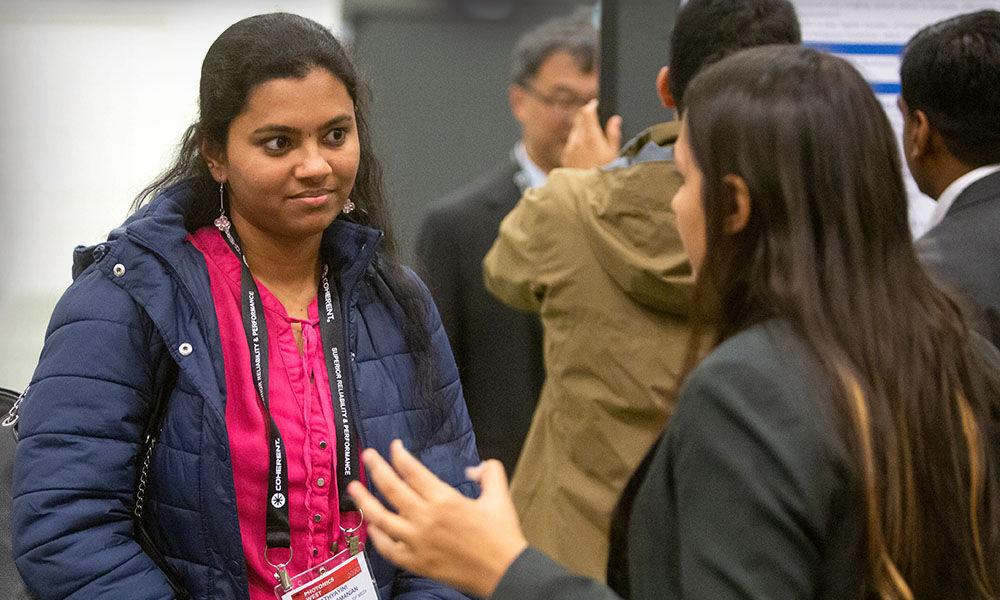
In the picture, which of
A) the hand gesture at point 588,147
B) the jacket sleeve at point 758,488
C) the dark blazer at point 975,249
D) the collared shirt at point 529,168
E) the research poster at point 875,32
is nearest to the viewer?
the jacket sleeve at point 758,488

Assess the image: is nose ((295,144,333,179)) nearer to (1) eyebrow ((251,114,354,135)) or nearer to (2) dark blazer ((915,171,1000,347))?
(1) eyebrow ((251,114,354,135))

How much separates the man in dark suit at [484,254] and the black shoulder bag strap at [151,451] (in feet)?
5.91

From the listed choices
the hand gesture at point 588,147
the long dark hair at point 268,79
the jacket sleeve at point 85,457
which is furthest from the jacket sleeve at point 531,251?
the jacket sleeve at point 85,457

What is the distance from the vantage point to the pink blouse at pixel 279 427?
5.13ft

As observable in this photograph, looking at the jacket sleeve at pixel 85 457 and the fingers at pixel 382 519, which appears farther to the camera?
the jacket sleeve at pixel 85 457

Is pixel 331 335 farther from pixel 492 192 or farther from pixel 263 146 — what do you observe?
pixel 492 192

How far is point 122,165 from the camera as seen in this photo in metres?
3.90

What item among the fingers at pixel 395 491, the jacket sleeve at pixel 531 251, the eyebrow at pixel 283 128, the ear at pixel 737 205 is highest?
the ear at pixel 737 205

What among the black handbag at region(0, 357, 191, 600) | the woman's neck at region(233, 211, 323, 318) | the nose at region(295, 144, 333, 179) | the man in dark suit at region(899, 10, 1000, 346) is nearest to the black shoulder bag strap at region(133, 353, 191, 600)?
the black handbag at region(0, 357, 191, 600)

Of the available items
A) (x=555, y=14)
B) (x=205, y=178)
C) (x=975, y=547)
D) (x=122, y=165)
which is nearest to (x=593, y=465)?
(x=205, y=178)

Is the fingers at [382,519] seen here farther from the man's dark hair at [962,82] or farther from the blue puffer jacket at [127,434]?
the man's dark hair at [962,82]

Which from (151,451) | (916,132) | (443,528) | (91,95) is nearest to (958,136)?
(916,132)

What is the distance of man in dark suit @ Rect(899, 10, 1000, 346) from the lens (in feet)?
6.80

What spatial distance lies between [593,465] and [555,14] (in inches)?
74.5
